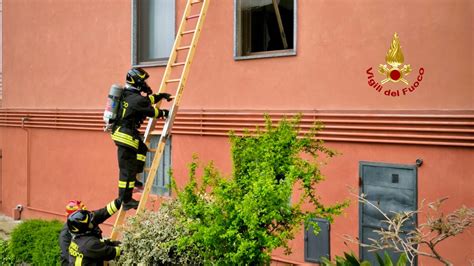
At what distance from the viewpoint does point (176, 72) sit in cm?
905

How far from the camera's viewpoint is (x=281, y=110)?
25.9 ft

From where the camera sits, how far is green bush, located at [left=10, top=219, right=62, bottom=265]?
845cm

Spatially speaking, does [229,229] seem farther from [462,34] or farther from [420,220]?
[462,34]

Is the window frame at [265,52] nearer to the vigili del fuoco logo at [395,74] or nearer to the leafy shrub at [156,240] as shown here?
the vigili del fuoco logo at [395,74]

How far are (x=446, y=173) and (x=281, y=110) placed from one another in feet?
7.66

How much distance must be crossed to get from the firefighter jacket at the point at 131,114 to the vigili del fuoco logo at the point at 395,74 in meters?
2.71

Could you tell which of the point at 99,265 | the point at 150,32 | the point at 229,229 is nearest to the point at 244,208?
the point at 229,229

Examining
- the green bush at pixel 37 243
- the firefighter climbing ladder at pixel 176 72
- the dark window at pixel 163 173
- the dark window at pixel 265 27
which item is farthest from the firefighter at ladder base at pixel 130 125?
the dark window at pixel 163 173

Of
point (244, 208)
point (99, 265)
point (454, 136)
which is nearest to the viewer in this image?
point (244, 208)

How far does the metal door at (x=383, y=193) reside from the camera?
6707mm

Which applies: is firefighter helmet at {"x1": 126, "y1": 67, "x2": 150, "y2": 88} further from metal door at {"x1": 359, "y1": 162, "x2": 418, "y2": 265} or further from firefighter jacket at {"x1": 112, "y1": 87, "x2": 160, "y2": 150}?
metal door at {"x1": 359, "y1": 162, "x2": 418, "y2": 265}

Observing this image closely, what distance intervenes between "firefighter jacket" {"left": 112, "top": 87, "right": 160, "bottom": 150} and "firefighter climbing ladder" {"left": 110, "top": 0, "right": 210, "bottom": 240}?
0.88 feet

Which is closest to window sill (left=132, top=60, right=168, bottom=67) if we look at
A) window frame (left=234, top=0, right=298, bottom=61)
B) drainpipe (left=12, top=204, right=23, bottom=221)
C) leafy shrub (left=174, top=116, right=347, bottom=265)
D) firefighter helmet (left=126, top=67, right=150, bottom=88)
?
window frame (left=234, top=0, right=298, bottom=61)

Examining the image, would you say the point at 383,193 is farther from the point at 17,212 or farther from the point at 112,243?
the point at 17,212
